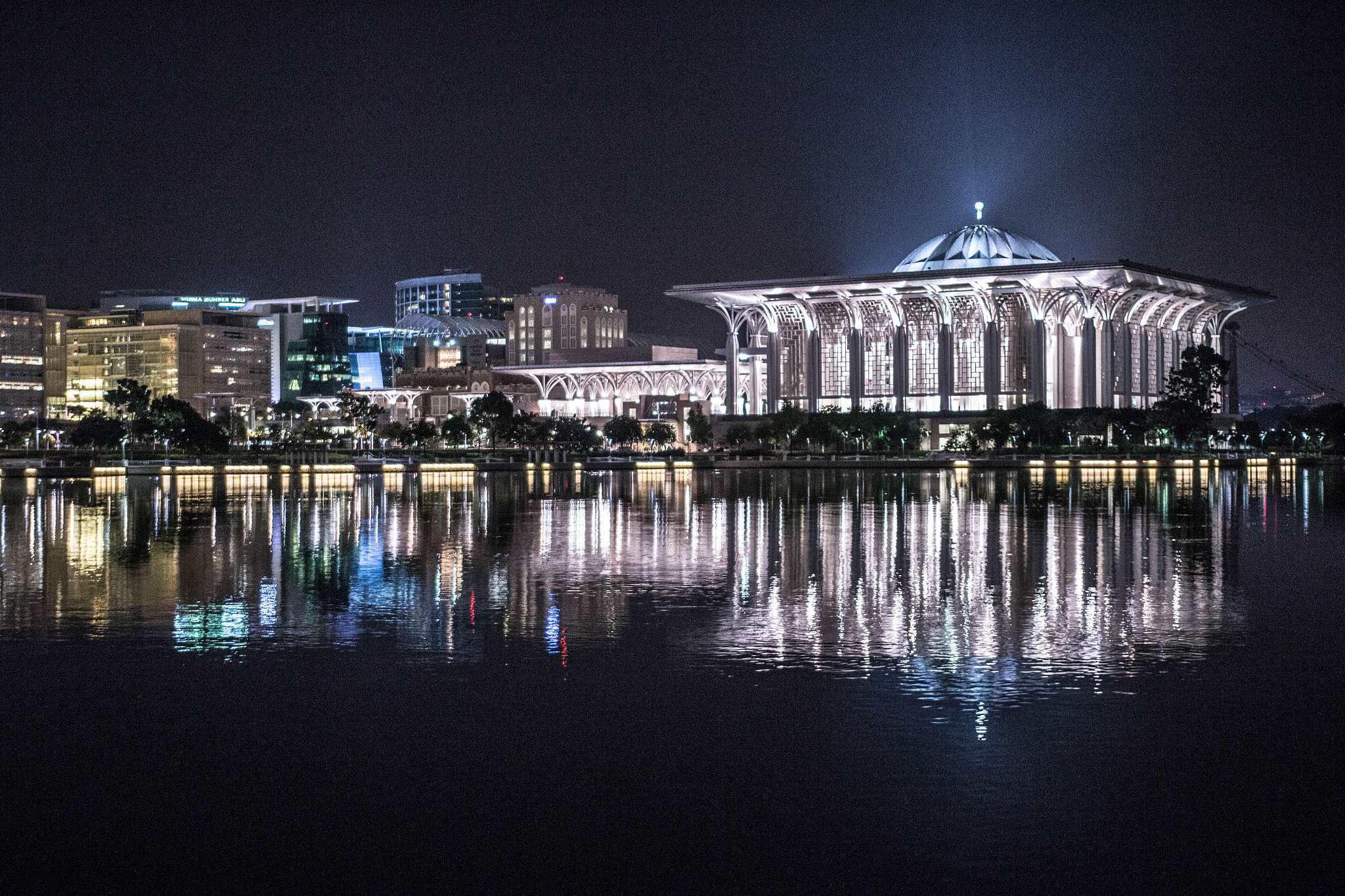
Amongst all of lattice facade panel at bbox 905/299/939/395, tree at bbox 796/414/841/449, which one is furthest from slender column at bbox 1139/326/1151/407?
tree at bbox 796/414/841/449

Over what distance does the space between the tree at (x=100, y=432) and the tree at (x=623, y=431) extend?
46.2 meters

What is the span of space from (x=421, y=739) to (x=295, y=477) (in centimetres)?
7297

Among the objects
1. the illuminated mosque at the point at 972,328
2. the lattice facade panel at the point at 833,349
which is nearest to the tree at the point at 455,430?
the illuminated mosque at the point at 972,328

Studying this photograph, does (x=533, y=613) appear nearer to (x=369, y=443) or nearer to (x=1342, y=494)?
(x=1342, y=494)

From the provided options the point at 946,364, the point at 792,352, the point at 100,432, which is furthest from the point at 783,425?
the point at 100,432

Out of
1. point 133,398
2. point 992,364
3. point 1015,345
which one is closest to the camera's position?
point 133,398

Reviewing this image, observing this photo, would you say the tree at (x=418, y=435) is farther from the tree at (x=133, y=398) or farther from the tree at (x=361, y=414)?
the tree at (x=133, y=398)

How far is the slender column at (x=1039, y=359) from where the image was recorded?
134 metres

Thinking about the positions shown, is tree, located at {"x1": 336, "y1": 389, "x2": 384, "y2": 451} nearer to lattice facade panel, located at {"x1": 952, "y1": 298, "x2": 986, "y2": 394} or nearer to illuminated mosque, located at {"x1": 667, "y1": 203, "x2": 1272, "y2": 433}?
illuminated mosque, located at {"x1": 667, "y1": 203, "x2": 1272, "y2": 433}

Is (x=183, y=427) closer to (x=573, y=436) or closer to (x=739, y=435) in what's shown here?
(x=573, y=436)

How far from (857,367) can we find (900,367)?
492cm

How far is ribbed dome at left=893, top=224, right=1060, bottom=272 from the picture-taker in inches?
5856

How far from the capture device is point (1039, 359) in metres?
134

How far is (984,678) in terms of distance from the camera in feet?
49.2
